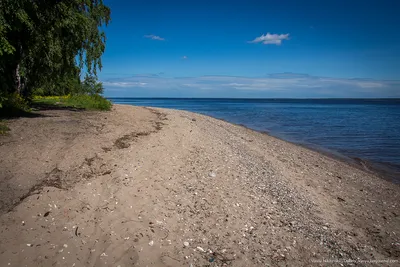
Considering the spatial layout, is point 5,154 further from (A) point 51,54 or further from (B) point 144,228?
(A) point 51,54

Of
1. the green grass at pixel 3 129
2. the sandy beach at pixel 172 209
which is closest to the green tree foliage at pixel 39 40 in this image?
the green grass at pixel 3 129

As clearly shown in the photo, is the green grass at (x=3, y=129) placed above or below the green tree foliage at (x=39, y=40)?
below

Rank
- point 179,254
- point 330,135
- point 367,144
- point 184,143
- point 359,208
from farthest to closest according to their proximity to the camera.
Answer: point 330,135 → point 367,144 → point 184,143 → point 359,208 → point 179,254

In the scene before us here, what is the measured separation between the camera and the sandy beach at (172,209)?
4.39 meters

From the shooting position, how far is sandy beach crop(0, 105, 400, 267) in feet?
14.4

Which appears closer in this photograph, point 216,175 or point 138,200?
point 138,200

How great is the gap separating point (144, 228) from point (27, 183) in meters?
3.18

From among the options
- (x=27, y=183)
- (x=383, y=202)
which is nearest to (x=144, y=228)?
(x=27, y=183)

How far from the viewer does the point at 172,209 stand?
565cm

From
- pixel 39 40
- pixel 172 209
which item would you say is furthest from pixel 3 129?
pixel 172 209

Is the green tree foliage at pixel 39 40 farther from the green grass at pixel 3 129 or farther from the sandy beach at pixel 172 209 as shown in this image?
the sandy beach at pixel 172 209

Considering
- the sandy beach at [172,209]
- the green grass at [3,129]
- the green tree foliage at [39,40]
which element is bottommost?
the sandy beach at [172,209]

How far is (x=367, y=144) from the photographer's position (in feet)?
58.0

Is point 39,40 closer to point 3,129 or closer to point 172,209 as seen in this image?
point 3,129
